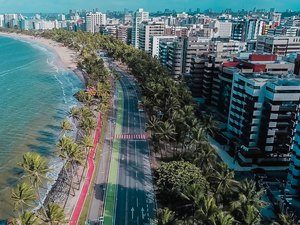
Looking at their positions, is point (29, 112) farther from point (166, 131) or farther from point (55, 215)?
point (55, 215)

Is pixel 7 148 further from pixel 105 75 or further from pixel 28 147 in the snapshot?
pixel 105 75

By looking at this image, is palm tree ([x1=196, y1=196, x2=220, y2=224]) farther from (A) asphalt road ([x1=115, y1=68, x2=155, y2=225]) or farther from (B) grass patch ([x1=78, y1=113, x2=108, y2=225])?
(B) grass patch ([x1=78, y1=113, x2=108, y2=225])

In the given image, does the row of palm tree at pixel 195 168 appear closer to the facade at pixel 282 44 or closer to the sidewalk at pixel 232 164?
the sidewalk at pixel 232 164

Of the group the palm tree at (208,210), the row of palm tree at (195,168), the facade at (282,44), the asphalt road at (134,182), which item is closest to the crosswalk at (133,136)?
the asphalt road at (134,182)

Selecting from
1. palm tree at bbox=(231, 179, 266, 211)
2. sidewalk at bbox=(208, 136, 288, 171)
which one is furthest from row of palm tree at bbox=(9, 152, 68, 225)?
sidewalk at bbox=(208, 136, 288, 171)

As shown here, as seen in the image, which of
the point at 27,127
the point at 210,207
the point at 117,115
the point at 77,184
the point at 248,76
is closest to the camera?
the point at 210,207

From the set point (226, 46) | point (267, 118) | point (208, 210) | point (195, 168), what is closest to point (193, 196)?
point (208, 210)

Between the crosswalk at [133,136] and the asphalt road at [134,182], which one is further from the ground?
the crosswalk at [133,136]

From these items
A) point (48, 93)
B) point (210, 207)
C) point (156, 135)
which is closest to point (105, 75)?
point (48, 93)
